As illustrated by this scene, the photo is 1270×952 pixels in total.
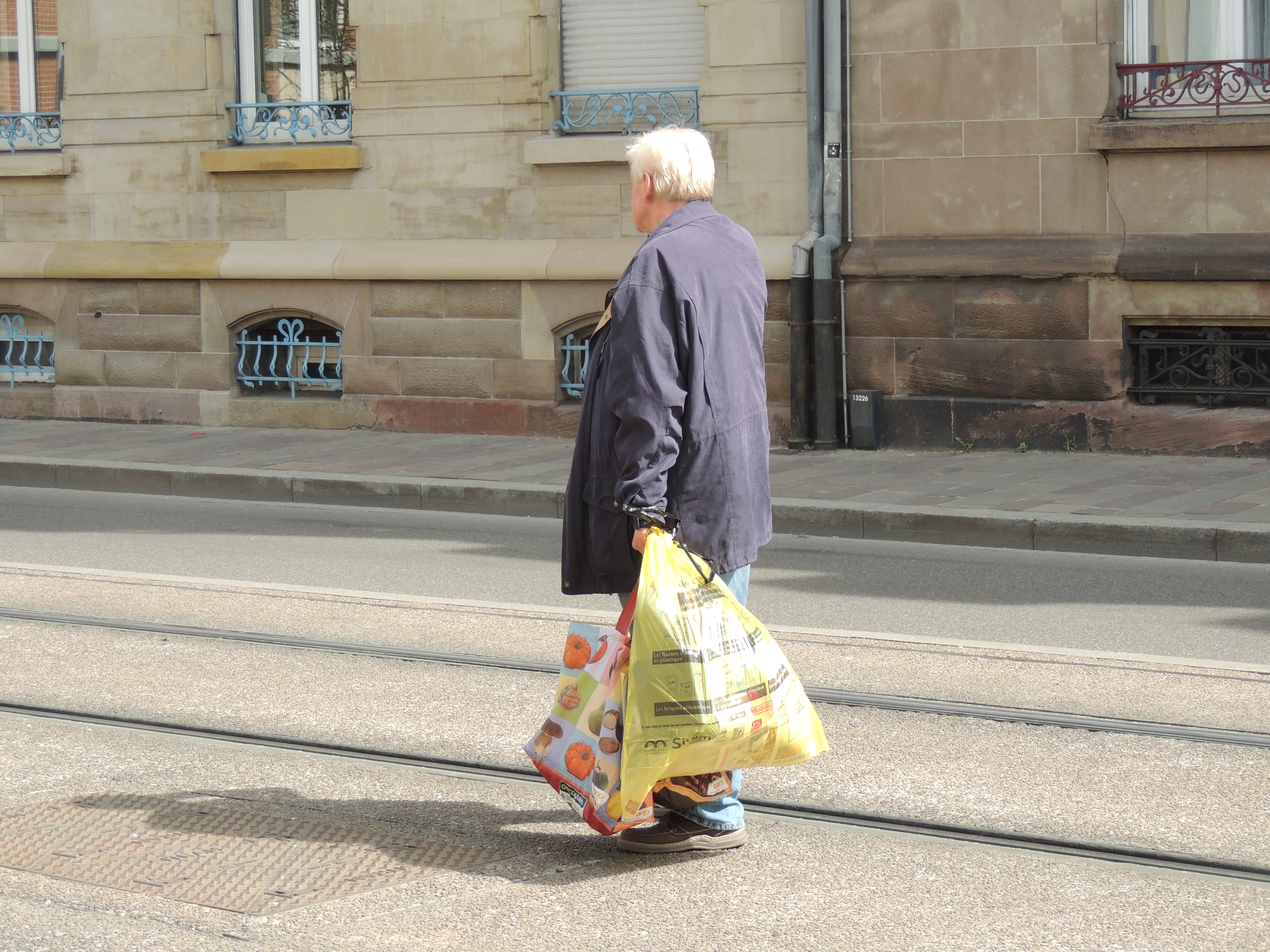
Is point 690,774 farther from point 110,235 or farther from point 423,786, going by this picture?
point 110,235

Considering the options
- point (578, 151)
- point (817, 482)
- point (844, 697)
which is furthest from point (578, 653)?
point (578, 151)

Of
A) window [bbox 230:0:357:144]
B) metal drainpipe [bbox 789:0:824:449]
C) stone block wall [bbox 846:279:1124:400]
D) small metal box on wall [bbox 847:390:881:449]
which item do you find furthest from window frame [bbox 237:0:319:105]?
small metal box on wall [bbox 847:390:881:449]

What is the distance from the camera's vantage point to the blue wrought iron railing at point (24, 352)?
1563 cm

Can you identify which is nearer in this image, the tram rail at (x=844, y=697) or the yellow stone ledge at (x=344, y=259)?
the tram rail at (x=844, y=697)

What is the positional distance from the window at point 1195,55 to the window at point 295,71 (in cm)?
605

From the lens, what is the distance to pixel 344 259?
554 inches

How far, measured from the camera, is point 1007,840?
4.43 meters

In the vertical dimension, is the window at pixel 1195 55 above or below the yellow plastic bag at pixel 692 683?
above

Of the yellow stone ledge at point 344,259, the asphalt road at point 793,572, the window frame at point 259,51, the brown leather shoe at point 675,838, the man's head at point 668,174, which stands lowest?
the brown leather shoe at point 675,838

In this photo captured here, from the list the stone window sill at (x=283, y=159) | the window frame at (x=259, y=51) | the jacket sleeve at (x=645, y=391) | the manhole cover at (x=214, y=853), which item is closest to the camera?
the jacket sleeve at (x=645, y=391)

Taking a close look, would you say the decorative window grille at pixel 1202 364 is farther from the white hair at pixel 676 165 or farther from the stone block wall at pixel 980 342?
the white hair at pixel 676 165

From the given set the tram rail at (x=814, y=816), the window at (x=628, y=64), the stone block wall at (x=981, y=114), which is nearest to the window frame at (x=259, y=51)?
the window at (x=628, y=64)

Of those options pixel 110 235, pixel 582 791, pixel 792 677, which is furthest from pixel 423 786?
pixel 110 235

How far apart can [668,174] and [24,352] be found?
494 inches
